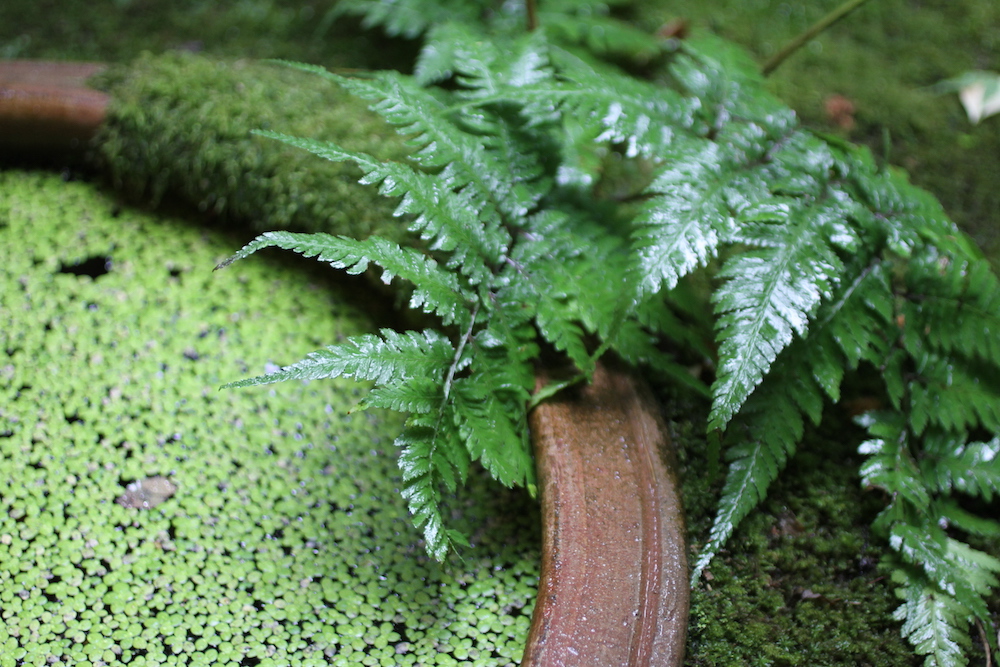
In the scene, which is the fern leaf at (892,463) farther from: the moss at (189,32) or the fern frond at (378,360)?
the moss at (189,32)

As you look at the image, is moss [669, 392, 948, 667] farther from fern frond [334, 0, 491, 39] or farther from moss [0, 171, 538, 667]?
fern frond [334, 0, 491, 39]

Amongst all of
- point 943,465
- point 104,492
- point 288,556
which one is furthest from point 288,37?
point 943,465

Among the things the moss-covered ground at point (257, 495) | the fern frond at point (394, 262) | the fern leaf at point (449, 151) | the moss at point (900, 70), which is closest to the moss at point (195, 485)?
the moss-covered ground at point (257, 495)

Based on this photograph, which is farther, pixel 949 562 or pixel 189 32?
pixel 189 32

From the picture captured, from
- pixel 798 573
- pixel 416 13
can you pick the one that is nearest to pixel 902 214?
pixel 798 573

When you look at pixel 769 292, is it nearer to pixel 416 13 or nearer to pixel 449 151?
pixel 449 151

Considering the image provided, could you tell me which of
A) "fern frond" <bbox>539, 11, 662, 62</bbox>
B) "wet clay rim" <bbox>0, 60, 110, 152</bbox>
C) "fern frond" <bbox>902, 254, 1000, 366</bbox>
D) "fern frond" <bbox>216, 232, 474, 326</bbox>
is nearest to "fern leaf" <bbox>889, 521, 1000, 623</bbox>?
"fern frond" <bbox>902, 254, 1000, 366</bbox>

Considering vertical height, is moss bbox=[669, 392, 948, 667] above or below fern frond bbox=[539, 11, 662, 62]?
below
